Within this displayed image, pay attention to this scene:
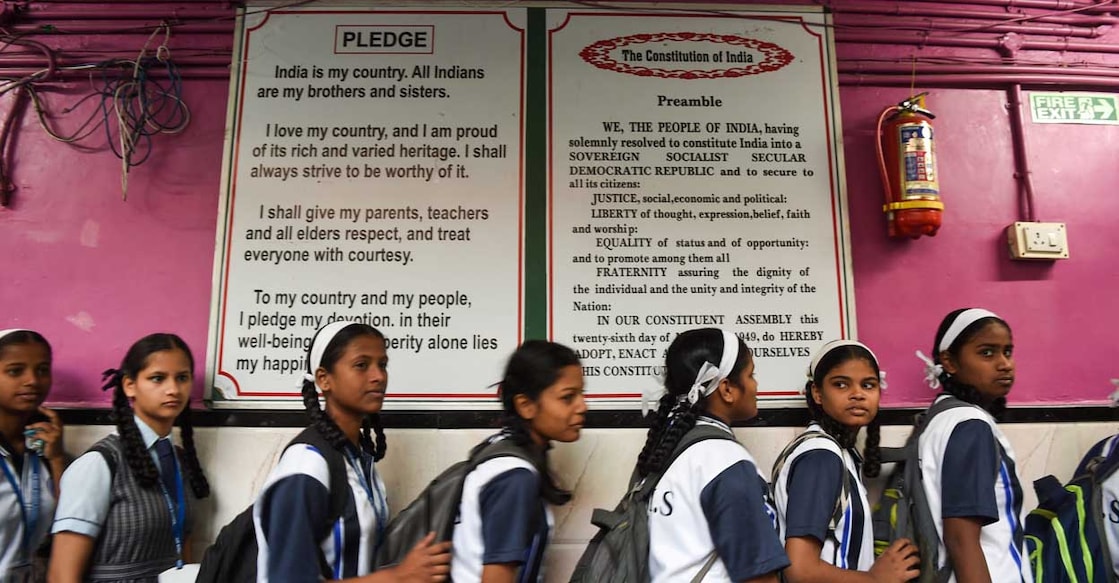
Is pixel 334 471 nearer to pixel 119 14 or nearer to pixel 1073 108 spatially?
pixel 119 14

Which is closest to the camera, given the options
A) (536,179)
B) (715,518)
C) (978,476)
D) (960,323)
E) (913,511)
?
(715,518)

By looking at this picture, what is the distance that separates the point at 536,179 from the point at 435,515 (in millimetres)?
→ 1440

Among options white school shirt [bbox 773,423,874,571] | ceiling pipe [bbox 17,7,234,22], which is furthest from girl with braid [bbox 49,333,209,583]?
white school shirt [bbox 773,423,874,571]

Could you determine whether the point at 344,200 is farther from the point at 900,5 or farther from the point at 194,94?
the point at 900,5

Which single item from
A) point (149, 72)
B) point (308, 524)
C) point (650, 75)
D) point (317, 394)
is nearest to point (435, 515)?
point (308, 524)

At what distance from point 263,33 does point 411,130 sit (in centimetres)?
75

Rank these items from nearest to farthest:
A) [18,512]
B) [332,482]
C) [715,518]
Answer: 1. [715,518]
2. [332,482]
3. [18,512]

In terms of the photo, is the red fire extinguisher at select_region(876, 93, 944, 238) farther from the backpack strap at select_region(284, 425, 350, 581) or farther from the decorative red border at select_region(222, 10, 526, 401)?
the backpack strap at select_region(284, 425, 350, 581)

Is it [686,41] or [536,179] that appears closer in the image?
[536,179]

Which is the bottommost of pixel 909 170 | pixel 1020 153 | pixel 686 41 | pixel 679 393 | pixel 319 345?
pixel 679 393

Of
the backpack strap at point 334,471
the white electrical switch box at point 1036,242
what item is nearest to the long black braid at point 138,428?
the backpack strap at point 334,471

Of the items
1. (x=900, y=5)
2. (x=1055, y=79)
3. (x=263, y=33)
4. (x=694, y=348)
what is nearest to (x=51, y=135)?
(x=263, y=33)

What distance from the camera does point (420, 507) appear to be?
185cm

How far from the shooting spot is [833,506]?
1908 millimetres
